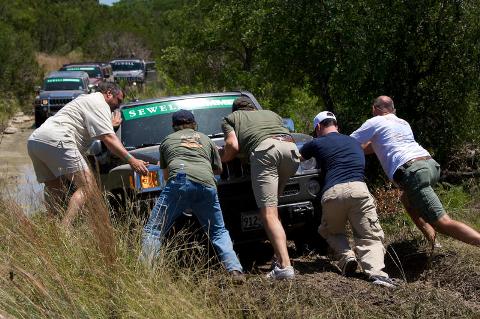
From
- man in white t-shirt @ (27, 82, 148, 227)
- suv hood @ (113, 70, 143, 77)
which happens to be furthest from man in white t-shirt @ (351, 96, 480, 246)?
suv hood @ (113, 70, 143, 77)

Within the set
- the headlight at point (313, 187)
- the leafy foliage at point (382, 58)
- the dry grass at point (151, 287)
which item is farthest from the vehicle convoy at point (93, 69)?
the dry grass at point (151, 287)

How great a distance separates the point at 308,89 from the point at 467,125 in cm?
290

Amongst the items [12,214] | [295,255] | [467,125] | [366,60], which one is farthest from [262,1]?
[12,214]

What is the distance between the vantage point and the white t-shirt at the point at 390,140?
6227 mm

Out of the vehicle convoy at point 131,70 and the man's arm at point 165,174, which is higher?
the man's arm at point 165,174

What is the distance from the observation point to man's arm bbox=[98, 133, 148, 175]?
6008mm

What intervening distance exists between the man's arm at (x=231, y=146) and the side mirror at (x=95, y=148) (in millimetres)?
1453

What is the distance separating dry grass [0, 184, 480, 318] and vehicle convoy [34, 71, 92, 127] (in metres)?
18.4

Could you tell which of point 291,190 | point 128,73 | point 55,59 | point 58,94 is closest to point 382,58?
point 291,190

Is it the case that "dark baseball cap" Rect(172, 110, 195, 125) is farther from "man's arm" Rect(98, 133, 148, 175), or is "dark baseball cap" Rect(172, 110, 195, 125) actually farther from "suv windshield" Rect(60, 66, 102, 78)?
"suv windshield" Rect(60, 66, 102, 78)

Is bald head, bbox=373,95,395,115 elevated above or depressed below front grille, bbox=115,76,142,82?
above

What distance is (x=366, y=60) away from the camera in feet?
30.7

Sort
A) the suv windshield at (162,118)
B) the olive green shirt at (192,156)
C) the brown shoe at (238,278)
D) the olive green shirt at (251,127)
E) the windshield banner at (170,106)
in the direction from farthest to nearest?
the windshield banner at (170,106) → the suv windshield at (162,118) → the olive green shirt at (251,127) → the olive green shirt at (192,156) → the brown shoe at (238,278)

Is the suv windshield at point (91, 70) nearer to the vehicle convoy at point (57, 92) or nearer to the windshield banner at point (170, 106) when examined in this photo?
the vehicle convoy at point (57, 92)
